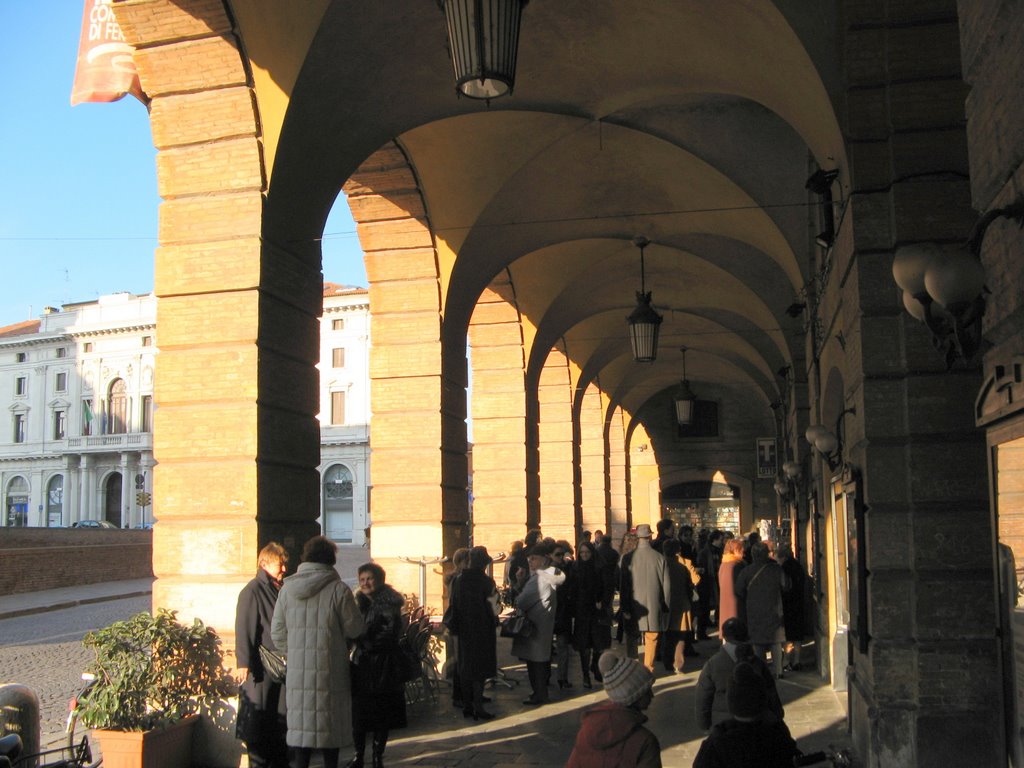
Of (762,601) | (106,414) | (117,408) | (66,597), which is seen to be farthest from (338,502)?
(762,601)

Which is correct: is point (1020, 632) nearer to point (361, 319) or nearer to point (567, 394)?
point (567, 394)

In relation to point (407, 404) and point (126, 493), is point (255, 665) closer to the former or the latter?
point (407, 404)

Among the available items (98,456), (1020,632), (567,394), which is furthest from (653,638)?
(98,456)

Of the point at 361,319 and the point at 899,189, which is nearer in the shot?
the point at 899,189

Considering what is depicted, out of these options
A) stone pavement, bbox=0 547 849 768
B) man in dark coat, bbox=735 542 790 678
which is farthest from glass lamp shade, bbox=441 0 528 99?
man in dark coat, bbox=735 542 790 678

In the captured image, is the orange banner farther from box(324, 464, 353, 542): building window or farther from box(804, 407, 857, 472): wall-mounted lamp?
box(324, 464, 353, 542): building window

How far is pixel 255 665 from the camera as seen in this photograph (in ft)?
19.6

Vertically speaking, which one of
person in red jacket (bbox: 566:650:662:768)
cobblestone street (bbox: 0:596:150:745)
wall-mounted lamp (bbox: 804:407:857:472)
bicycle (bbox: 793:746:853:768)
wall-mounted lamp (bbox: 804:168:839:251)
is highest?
wall-mounted lamp (bbox: 804:168:839:251)

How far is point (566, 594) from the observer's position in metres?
9.70

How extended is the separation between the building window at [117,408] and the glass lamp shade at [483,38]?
5823 cm

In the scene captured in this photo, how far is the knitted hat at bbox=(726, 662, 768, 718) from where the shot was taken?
347 centimetres

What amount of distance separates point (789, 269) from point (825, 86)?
18.6 ft

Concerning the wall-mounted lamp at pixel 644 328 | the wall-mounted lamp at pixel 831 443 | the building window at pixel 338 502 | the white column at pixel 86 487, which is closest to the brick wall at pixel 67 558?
the wall-mounted lamp at pixel 644 328

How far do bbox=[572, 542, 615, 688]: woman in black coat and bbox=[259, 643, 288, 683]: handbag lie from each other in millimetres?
4312
